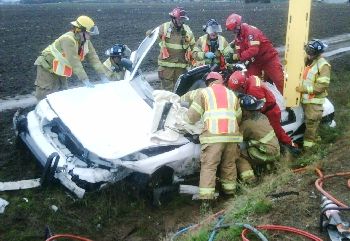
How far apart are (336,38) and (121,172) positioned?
59.3 ft

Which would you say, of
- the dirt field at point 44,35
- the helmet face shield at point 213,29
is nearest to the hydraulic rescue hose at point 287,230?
the helmet face shield at point 213,29

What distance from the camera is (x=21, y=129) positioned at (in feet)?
20.1

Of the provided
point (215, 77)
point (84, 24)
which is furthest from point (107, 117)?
point (84, 24)

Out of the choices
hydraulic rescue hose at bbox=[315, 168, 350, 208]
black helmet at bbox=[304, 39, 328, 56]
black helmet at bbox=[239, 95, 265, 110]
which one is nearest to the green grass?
hydraulic rescue hose at bbox=[315, 168, 350, 208]

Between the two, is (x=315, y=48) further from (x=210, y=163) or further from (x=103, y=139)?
(x=103, y=139)

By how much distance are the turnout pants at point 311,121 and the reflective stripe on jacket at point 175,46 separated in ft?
8.54

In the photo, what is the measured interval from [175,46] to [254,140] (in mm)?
3273

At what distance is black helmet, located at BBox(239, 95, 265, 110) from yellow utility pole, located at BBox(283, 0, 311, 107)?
1156mm

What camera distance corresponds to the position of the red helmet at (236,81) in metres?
6.31

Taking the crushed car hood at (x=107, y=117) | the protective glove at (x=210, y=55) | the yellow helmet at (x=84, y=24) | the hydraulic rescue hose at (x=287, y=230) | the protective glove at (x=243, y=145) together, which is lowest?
the protective glove at (x=243, y=145)

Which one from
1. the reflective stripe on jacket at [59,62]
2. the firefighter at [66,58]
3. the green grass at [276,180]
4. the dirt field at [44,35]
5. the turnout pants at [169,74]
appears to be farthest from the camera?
the dirt field at [44,35]

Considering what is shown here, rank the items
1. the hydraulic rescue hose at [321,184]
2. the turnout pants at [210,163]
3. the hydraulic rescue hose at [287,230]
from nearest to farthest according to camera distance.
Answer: the hydraulic rescue hose at [287,230]
the hydraulic rescue hose at [321,184]
the turnout pants at [210,163]

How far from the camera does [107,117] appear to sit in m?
5.93

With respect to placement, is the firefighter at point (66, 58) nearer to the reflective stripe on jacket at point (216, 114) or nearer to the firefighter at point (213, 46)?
the firefighter at point (213, 46)
